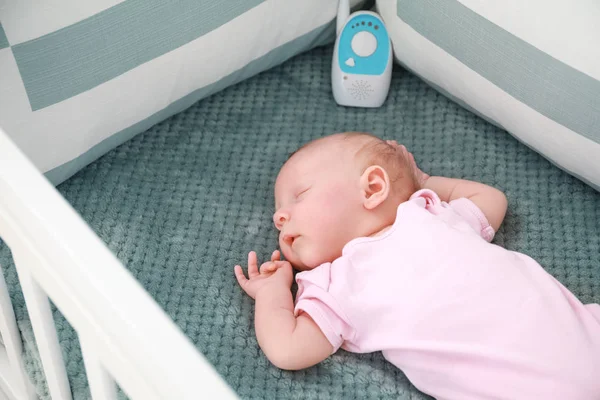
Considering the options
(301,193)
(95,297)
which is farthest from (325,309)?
(95,297)

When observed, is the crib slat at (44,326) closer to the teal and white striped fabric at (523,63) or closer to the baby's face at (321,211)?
the baby's face at (321,211)

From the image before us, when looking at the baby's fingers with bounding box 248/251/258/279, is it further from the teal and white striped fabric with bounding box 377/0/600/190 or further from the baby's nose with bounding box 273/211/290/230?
the teal and white striped fabric with bounding box 377/0/600/190

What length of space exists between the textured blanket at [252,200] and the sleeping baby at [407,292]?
35 mm

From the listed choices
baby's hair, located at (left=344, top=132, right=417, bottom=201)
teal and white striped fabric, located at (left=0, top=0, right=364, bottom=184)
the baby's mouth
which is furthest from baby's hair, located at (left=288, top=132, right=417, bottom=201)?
teal and white striped fabric, located at (left=0, top=0, right=364, bottom=184)

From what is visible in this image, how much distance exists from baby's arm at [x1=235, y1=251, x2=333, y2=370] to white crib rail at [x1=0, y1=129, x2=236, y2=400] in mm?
261

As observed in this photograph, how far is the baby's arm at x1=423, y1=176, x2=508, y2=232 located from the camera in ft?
3.24

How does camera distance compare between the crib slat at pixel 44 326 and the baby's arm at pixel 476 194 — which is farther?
the baby's arm at pixel 476 194

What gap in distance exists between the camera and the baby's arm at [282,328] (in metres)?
0.83

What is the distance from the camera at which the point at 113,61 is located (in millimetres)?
965

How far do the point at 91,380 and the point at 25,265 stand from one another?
0.33 feet

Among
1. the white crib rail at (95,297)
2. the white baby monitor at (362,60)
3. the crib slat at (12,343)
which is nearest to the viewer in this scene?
the white crib rail at (95,297)

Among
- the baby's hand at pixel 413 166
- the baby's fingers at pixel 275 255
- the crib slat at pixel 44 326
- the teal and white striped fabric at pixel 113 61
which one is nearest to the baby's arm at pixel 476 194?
the baby's hand at pixel 413 166

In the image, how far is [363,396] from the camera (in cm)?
84

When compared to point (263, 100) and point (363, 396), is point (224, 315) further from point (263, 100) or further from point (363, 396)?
point (263, 100)
